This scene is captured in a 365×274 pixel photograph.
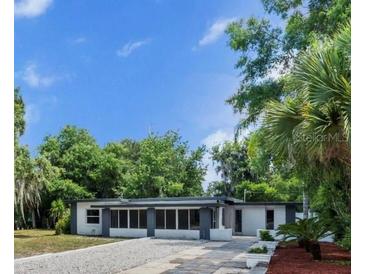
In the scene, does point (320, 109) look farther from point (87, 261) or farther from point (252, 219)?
point (252, 219)

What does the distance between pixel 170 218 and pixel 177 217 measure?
42 centimetres

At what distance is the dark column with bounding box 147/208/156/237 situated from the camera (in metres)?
21.5

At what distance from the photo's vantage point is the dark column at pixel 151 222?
2148 centimetres

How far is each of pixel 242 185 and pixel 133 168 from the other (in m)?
9.04

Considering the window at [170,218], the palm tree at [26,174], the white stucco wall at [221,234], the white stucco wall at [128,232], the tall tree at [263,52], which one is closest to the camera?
the tall tree at [263,52]

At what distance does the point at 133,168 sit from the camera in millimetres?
33844

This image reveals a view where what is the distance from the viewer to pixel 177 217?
21219 millimetres

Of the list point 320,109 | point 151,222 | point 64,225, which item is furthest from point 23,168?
point 320,109

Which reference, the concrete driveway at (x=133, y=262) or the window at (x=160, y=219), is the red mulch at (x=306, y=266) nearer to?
the concrete driveway at (x=133, y=262)

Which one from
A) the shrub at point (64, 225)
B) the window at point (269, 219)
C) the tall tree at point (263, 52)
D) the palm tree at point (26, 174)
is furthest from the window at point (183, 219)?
the palm tree at point (26, 174)

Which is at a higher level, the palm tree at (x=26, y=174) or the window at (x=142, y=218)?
the palm tree at (x=26, y=174)

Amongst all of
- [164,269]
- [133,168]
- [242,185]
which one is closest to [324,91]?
[164,269]

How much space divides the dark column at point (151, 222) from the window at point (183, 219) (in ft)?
4.62

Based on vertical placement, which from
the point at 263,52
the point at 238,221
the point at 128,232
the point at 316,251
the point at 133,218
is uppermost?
the point at 263,52
